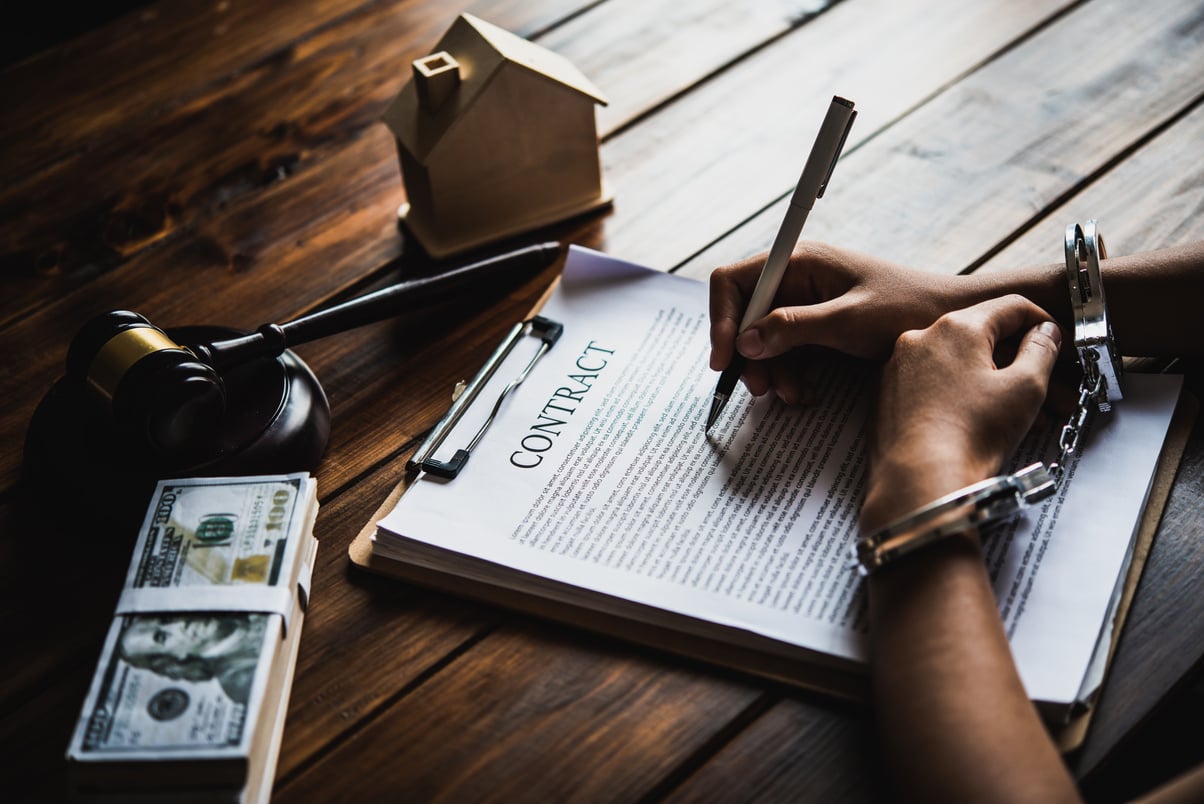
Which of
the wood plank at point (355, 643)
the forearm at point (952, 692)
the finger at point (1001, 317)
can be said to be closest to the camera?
the forearm at point (952, 692)

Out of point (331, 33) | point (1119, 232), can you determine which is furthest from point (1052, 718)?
point (331, 33)

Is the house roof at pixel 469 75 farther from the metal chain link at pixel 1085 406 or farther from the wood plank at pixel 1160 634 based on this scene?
the wood plank at pixel 1160 634

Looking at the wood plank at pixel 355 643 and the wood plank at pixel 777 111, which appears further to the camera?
the wood plank at pixel 777 111

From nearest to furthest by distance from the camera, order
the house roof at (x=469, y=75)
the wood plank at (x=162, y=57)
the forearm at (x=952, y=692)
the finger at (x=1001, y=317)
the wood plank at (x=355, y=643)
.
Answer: the forearm at (x=952, y=692) < the wood plank at (x=355, y=643) < the finger at (x=1001, y=317) < the house roof at (x=469, y=75) < the wood plank at (x=162, y=57)

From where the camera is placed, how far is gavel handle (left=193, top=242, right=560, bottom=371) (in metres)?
0.82

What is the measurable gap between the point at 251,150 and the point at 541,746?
785mm

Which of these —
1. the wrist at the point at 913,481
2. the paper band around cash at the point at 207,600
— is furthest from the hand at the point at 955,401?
the paper band around cash at the point at 207,600

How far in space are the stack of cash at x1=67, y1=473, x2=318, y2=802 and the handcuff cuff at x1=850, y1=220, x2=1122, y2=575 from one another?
1.22ft

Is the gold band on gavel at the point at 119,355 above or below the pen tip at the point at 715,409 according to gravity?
above

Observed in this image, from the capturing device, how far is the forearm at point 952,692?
1.85ft

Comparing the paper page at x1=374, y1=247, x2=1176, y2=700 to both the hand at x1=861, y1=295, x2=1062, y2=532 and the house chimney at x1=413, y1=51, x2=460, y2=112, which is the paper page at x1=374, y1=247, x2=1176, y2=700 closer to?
the hand at x1=861, y1=295, x2=1062, y2=532

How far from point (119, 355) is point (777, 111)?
28.8 inches

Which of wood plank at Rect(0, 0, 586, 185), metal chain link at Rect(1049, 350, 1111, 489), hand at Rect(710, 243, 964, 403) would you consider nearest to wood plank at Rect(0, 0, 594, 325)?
wood plank at Rect(0, 0, 586, 185)

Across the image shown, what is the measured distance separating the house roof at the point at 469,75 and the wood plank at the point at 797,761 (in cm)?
59
